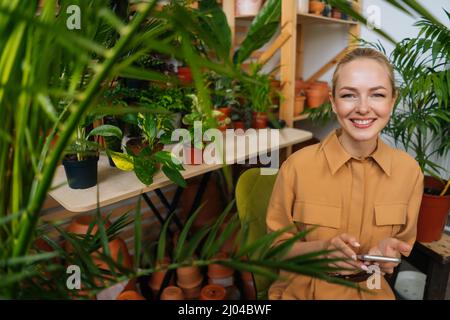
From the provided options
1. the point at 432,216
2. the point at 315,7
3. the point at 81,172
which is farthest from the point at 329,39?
the point at 81,172

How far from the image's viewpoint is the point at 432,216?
1206 millimetres

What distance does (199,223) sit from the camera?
1.95m

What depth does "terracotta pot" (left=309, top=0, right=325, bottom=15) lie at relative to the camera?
1.98 metres

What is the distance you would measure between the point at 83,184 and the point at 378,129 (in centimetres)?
95

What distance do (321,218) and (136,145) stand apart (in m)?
0.73

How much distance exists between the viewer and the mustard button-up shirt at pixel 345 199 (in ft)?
3.07

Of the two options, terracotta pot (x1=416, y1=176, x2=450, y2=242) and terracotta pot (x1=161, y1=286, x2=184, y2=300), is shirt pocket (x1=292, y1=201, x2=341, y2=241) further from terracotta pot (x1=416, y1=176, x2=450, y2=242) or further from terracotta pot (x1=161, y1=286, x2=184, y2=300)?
terracotta pot (x1=161, y1=286, x2=184, y2=300)

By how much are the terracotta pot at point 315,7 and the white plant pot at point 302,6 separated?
0.22ft

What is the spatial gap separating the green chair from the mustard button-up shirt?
8cm

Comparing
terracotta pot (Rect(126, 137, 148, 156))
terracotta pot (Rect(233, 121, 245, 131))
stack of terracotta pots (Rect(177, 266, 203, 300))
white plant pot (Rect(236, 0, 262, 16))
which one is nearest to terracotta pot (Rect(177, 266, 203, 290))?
stack of terracotta pots (Rect(177, 266, 203, 300))

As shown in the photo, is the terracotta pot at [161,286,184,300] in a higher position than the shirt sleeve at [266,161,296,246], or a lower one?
lower
